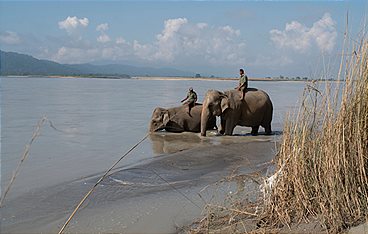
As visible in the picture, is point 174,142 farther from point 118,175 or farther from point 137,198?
point 137,198

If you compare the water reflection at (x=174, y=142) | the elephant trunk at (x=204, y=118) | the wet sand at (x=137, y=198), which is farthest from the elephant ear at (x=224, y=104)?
the wet sand at (x=137, y=198)

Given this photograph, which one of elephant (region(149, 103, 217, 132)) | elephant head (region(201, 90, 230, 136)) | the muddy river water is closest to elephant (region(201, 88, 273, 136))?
elephant head (region(201, 90, 230, 136))

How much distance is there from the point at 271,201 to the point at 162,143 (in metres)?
8.77

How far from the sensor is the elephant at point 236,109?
15.3 meters

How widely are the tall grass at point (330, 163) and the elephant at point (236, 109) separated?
9.58 meters

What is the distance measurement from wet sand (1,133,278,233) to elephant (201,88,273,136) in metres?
3.76

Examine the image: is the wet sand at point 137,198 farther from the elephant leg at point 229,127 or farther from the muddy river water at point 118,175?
the elephant leg at point 229,127

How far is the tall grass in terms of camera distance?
16.8 ft

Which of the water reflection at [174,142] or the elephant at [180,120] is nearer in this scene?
the water reflection at [174,142]

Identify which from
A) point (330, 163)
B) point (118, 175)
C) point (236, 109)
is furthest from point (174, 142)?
point (330, 163)

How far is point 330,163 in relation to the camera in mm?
5266

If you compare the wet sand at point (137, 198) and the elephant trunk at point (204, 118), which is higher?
the elephant trunk at point (204, 118)

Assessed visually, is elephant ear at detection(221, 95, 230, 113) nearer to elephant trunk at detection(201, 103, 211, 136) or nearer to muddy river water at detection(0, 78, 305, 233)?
elephant trunk at detection(201, 103, 211, 136)

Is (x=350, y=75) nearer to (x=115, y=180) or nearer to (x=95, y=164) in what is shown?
(x=115, y=180)
